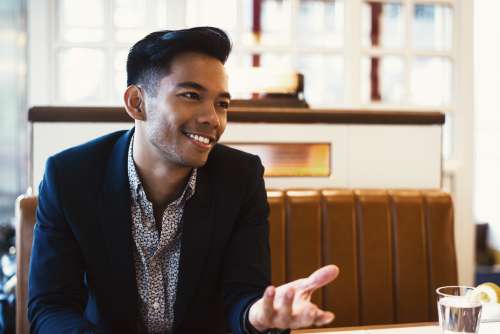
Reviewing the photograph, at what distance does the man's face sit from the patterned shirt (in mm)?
134

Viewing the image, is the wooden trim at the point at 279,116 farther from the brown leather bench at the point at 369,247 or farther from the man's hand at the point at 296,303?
the man's hand at the point at 296,303

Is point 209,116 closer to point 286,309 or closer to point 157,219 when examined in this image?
point 157,219

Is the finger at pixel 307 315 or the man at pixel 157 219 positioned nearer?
the finger at pixel 307 315

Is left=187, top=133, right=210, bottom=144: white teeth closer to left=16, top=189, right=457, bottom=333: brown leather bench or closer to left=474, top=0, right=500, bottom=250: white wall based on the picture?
left=16, top=189, right=457, bottom=333: brown leather bench

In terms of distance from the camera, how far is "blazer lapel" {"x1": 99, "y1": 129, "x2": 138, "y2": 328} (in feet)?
4.28

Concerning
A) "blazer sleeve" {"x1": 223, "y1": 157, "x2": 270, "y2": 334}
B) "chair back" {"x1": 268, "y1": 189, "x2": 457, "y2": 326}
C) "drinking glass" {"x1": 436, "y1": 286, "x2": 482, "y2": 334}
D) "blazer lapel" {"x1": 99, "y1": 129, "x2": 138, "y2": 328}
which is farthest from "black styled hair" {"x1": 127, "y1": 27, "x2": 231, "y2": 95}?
"drinking glass" {"x1": 436, "y1": 286, "x2": 482, "y2": 334}

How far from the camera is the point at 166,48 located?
1.31 metres

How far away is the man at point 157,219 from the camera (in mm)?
1294

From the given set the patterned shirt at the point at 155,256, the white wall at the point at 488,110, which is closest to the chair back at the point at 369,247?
the patterned shirt at the point at 155,256

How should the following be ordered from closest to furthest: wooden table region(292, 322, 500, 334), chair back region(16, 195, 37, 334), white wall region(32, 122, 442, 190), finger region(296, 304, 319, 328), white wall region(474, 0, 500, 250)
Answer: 1. finger region(296, 304, 319, 328)
2. wooden table region(292, 322, 500, 334)
3. chair back region(16, 195, 37, 334)
4. white wall region(32, 122, 442, 190)
5. white wall region(474, 0, 500, 250)

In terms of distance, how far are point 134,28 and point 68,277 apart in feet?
7.55

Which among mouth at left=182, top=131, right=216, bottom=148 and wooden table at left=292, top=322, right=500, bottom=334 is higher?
mouth at left=182, top=131, right=216, bottom=148

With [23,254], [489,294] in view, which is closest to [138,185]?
[23,254]

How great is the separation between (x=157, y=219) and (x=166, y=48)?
1.44 ft
